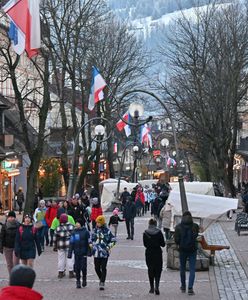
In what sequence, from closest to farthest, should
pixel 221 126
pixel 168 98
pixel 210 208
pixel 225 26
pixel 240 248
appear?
pixel 210 208
pixel 240 248
pixel 221 126
pixel 225 26
pixel 168 98

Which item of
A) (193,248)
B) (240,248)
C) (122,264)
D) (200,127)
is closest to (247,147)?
(200,127)

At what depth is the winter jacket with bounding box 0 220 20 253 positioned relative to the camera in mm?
17622

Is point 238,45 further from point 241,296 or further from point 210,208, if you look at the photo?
point 241,296

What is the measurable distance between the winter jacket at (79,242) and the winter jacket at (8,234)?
1314mm

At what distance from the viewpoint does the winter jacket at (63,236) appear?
18219mm

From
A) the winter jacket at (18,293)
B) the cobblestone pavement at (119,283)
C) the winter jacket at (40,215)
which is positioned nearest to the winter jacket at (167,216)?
the cobblestone pavement at (119,283)

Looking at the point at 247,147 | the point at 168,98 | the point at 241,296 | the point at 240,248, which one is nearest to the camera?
the point at 241,296

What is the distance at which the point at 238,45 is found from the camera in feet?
157

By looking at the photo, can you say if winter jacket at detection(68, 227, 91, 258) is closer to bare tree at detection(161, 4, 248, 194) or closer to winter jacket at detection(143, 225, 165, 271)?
winter jacket at detection(143, 225, 165, 271)

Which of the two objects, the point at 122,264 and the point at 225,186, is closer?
the point at 122,264

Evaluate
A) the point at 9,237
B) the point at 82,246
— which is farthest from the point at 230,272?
the point at 9,237

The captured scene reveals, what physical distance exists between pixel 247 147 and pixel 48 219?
1765 inches

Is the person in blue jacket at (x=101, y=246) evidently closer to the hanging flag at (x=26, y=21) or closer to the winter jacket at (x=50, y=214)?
the hanging flag at (x=26, y=21)

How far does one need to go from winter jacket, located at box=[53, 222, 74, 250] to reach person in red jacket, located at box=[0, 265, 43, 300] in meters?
10.9
